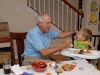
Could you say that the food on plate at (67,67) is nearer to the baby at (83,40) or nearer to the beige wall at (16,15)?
the baby at (83,40)

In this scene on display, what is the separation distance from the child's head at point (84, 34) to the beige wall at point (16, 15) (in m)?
1.67

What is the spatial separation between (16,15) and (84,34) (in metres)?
1.82

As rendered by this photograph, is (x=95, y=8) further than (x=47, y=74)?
Yes

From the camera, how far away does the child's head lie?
7.26ft

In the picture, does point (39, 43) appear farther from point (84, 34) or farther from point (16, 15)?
point (16, 15)

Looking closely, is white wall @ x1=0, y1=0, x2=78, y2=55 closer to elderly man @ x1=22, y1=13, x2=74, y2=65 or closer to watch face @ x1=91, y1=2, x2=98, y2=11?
watch face @ x1=91, y1=2, x2=98, y2=11

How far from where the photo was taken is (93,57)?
1.95 m

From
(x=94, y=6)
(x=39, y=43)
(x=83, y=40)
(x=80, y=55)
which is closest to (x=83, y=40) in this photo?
(x=83, y=40)

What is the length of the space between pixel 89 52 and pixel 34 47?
693mm

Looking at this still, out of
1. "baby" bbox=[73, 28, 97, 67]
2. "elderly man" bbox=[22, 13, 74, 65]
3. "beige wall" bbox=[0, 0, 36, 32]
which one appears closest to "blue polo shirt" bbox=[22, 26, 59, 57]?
"elderly man" bbox=[22, 13, 74, 65]

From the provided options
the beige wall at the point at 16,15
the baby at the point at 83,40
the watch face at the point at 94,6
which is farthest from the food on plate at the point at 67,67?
the watch face at the point at 94,6

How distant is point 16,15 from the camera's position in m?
3.54

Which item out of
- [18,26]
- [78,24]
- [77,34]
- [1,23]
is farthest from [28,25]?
[77,34]

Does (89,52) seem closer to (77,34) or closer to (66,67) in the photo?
(77,34)
